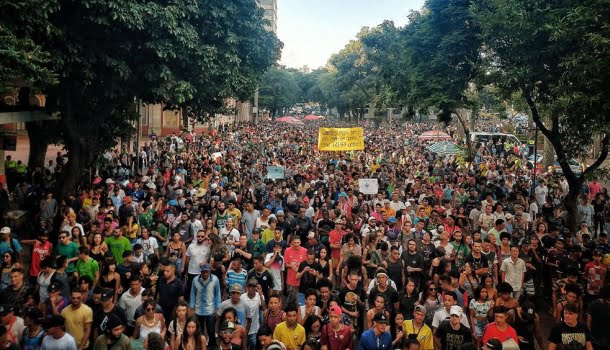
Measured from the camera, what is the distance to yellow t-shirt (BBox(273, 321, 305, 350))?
605 centimetres

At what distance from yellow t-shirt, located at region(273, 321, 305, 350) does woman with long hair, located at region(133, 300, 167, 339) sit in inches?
50.2

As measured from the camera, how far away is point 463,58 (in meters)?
17.3

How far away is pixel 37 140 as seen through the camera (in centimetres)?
1947

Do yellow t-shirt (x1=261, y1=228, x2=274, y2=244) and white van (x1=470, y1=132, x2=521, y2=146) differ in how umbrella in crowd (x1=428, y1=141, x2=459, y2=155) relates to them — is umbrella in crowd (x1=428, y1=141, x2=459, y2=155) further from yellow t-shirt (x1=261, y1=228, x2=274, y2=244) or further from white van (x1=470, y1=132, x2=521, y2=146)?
yellow t-shirt (x1=261, y1=228, x2=274, y2=244)

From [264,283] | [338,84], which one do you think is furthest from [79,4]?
[338,84]

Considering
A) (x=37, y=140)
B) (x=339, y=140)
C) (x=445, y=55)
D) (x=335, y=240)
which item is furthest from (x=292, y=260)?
(x=37, y=140)

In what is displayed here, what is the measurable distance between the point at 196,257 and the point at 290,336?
3.27 meters

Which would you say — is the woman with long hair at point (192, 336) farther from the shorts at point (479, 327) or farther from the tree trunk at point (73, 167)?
the tree trunk at point (73, 167)

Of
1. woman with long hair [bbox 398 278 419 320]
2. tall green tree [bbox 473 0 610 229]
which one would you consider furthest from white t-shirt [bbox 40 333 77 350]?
tall green tree [bbox 473 0 610 229]

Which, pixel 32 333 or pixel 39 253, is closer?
pixel 32 333

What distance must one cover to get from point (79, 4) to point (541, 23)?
10355mm

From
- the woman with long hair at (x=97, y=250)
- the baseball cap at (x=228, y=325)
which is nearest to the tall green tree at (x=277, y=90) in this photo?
the woman with long hair at (x=97, y=250)

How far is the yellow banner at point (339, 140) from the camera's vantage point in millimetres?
21078

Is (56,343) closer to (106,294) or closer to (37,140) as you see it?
(106,294)
